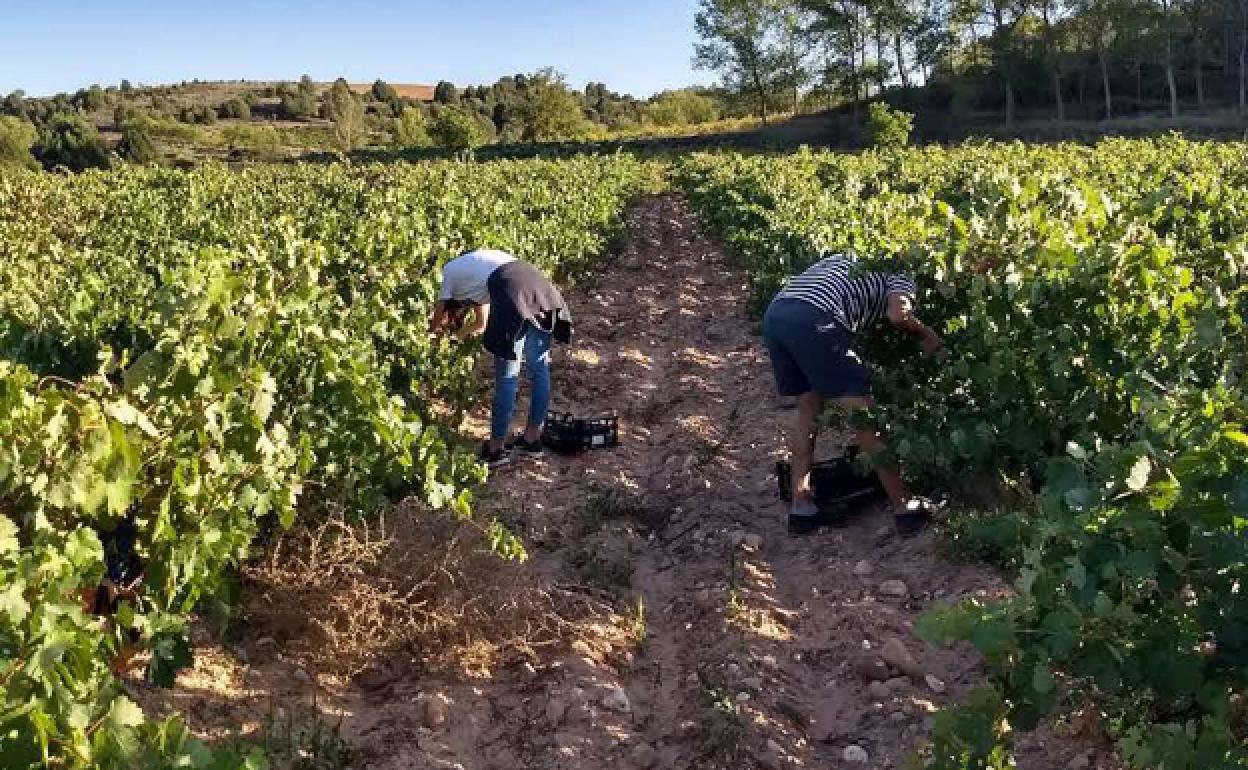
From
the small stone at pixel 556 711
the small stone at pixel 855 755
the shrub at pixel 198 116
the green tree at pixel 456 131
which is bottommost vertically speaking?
the small stone at pixel 855 755

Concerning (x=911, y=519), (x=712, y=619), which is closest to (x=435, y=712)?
(x=712, y=619)

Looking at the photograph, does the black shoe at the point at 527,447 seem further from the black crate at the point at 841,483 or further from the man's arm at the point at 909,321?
the man's arm at the point at 909,321

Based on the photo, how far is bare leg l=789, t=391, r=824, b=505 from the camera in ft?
16.6

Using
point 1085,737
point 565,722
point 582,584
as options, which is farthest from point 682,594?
point 1085,737

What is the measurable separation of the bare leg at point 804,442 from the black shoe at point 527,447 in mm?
1894

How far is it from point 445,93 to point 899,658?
342ft

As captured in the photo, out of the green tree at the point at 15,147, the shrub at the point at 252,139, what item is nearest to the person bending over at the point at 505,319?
the green tree at the point at 15,147

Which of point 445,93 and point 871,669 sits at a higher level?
point 445,93

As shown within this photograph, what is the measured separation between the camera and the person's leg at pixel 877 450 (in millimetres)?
4793

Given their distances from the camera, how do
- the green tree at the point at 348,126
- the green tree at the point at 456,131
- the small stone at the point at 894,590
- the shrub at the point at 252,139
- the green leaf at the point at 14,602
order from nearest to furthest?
1. the green leaf at the point at 14,602
2. the small stone at the point at 894,590
3. the green tree at the point at 456,131
4. the shrub at the point at 252,139
5. the green tree at the point at 348,126

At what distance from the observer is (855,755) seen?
3424 mm

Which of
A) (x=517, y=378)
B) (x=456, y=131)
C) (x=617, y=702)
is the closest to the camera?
(x=617, y=702)

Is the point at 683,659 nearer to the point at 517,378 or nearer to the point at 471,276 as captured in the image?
the point at 517,378

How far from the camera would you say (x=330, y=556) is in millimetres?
4051
